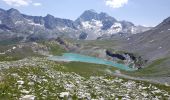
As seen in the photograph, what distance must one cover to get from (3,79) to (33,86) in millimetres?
3710

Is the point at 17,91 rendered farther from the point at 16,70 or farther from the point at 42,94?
the point at 16,70

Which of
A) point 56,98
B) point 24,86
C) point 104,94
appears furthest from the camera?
point 104,94

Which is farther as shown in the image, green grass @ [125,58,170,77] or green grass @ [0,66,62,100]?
green grass @ [125,58,170,77]

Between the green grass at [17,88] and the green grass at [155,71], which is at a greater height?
the green grass at [17,88]

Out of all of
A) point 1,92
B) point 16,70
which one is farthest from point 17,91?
point 16,70

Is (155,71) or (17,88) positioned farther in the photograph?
(155,71)

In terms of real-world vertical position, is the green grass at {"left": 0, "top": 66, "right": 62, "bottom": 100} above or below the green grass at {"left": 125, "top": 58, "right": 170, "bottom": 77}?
above

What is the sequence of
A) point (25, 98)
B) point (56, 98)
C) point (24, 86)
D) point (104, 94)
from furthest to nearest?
point (104, 94) < point (24, 86) < point (56, 98) < point (25, 98)

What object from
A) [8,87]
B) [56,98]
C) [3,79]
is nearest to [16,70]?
[3,79]

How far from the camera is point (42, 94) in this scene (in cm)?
3073

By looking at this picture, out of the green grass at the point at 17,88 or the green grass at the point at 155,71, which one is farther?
the green grass at the point at 155,71

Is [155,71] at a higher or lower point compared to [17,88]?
lower

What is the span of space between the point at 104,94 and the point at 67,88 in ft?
13.6

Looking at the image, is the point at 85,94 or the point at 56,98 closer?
the point at 56,98
